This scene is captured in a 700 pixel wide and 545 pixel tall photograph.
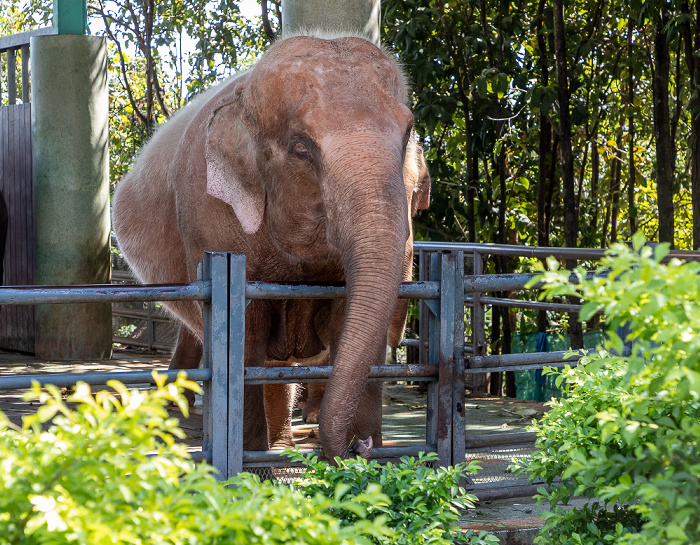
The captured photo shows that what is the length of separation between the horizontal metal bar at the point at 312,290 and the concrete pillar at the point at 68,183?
5.56 metres

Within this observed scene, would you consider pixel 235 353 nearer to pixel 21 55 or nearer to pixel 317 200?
pixel 317 200

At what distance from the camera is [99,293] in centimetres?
297

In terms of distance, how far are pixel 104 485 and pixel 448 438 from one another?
228cm

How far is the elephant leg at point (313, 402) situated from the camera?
5.56m

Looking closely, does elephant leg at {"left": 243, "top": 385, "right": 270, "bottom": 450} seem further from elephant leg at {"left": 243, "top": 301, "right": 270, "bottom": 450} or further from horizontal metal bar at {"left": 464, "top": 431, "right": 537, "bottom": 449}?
horizontal metal bar at {"left": 464, "top": 431, "right": 537, "bottom": 449}

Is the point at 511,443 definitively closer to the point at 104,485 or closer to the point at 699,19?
the point at 104,485

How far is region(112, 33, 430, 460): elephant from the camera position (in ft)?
10.6

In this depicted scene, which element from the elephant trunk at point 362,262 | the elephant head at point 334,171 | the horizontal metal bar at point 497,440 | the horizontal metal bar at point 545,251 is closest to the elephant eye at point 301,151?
the elephant head at point 334,171

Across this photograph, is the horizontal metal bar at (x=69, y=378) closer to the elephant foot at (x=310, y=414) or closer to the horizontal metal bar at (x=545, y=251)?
the horizontal metal bar at (x=545, y=251)

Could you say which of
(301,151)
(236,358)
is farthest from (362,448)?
(301,151)

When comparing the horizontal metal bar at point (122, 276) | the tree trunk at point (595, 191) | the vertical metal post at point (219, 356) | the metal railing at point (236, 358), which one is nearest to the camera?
the metal railing at point (236, 358)

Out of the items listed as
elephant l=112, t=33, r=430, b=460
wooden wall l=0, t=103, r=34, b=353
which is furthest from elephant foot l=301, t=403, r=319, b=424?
wooden wall l=0, t=103, r=34, b=353

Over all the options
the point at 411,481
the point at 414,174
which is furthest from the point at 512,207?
the point at 411,481

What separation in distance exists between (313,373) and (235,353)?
35 centimetres
